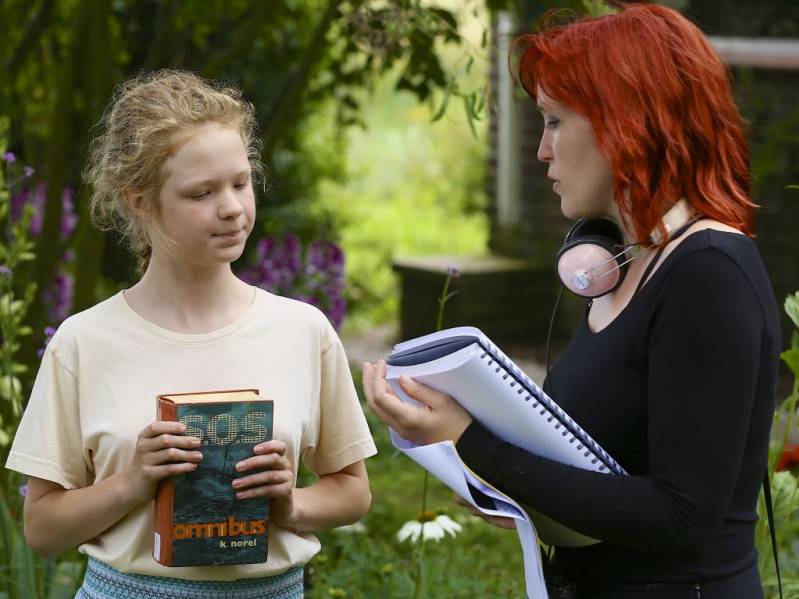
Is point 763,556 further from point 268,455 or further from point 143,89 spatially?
point 143,89

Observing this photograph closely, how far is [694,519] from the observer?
153 centimetres

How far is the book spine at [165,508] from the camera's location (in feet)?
5.27

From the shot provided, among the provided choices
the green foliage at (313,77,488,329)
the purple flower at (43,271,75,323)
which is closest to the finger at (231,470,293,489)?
the purple flower at (43,271,75,323)

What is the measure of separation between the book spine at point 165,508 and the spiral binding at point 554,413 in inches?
17.2

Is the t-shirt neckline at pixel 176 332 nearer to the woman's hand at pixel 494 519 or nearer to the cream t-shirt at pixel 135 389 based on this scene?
the cream t-shirt at pixel 135 389

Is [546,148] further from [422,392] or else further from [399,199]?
[399,199]

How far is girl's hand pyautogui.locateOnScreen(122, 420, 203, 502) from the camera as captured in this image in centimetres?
159

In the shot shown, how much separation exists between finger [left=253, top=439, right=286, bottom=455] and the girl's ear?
42 cm

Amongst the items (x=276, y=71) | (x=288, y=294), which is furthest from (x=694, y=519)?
(x=276, y=71)

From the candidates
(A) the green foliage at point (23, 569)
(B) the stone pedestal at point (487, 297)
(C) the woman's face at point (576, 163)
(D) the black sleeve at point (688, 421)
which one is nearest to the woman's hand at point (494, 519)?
(D) the black sleeve at point (688, 421)

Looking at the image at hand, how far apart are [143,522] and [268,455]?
0.82 feet

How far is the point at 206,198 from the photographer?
1.74 metres

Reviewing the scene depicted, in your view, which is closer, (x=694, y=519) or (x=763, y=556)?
(x=694, y=519)

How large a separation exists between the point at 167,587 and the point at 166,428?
12.0 inches
